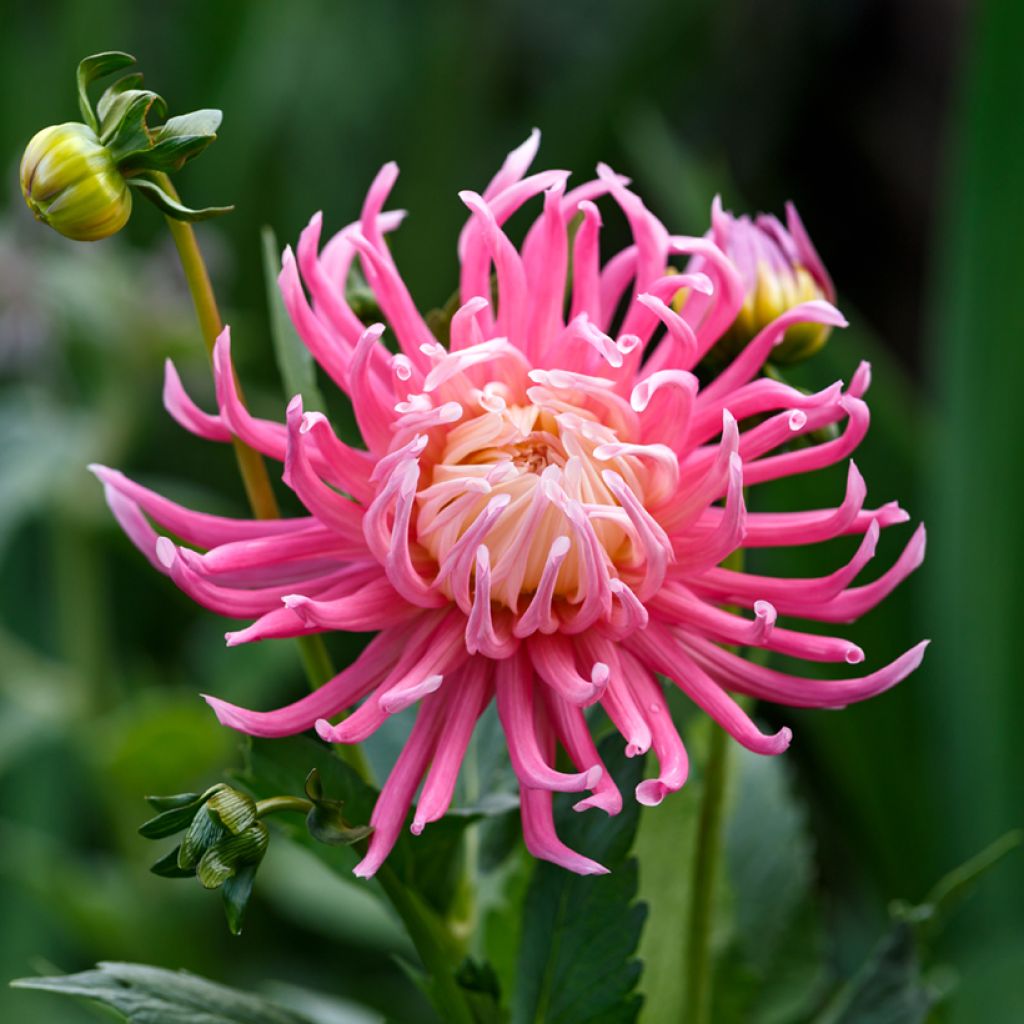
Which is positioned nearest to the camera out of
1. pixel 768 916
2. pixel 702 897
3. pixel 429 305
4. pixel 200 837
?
pixel 200 837

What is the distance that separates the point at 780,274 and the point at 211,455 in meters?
0.97

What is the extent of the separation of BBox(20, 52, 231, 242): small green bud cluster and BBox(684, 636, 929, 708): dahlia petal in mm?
183

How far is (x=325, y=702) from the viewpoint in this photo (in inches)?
14.5

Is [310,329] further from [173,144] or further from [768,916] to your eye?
[768,916]

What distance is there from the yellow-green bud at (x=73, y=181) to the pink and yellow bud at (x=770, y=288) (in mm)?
189

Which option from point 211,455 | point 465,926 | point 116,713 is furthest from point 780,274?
point 211,455

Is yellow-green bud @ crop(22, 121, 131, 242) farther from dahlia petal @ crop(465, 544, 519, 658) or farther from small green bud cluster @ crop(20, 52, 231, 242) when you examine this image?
dahlia petal @ crop(465, 544, 519, 658)

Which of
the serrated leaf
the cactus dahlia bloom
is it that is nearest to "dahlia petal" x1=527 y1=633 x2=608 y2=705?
the cactus dahlia bloom

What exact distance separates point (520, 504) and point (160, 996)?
0.59ft

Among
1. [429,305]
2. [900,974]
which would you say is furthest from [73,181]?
[429,305]

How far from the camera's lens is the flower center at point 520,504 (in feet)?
1.21

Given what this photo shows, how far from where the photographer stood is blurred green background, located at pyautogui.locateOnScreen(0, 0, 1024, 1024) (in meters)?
0.94

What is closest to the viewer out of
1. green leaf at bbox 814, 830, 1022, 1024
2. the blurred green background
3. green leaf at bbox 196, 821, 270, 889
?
green leaf at bbox 196, 821, 270, 889

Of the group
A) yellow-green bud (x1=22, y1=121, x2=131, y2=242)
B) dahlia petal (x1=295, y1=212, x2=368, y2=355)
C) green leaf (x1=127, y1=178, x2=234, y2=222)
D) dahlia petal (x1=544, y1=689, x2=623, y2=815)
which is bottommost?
dahlia petal (x1=544, y1=689, x2=623, y2=815)
